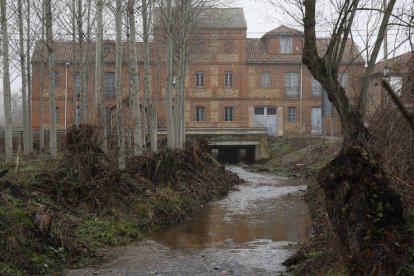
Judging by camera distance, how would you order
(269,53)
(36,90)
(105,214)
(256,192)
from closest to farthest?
(105,214) < (256,192) < (36,90) < (269,53)

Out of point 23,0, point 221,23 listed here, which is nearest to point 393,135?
point 23,0

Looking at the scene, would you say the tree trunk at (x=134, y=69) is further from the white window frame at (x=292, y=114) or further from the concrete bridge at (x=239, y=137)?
the white window frame at (x=292, y=114)

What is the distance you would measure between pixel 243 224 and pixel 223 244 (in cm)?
244

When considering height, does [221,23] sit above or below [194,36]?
above

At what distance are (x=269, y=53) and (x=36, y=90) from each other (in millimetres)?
22260

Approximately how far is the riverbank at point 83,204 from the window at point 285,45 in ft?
105

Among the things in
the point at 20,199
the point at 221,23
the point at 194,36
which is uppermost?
the point at 221,23

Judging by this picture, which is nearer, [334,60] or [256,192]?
[334,60]

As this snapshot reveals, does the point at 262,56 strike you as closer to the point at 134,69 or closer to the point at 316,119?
the point at 316,119

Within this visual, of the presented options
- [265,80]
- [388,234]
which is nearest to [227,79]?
[265,80]

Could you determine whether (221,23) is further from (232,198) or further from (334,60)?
(334,60)

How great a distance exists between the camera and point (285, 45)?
155 ft

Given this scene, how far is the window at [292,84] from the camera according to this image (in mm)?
46219

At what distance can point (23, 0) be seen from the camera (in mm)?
22938
